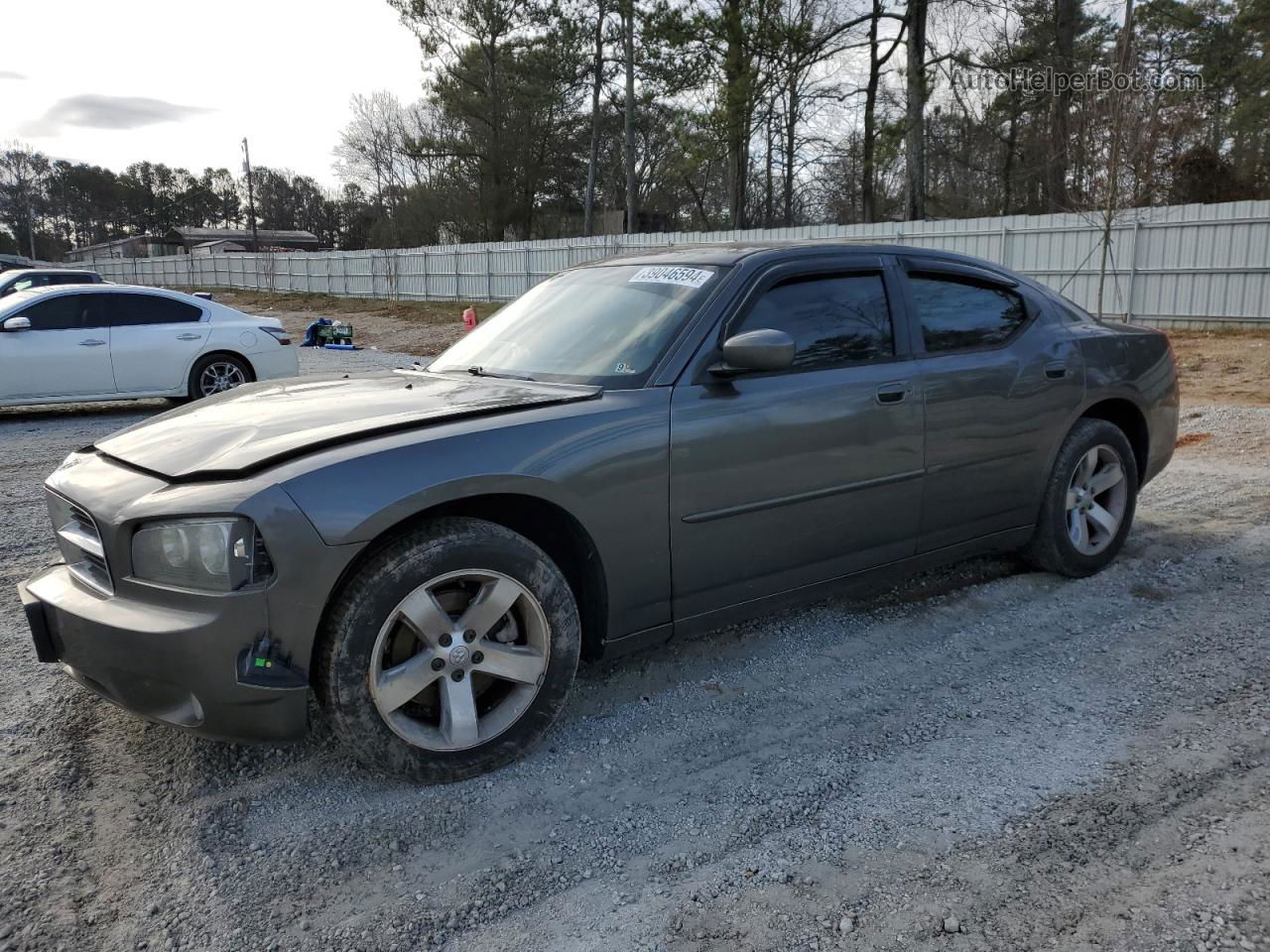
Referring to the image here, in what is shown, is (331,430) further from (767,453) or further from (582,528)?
(767,453)

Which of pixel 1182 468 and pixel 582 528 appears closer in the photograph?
pixel 582 528

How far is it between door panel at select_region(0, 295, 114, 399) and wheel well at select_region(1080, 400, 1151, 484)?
9869 millimetres

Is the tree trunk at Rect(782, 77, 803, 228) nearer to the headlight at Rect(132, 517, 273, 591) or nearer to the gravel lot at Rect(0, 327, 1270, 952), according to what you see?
the gravel lot at Rect(0, 327, 1270, 952)

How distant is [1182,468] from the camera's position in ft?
23.2

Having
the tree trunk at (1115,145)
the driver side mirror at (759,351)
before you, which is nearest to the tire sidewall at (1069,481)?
the driver side mirror at (759,351)

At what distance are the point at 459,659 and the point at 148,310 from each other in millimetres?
9593

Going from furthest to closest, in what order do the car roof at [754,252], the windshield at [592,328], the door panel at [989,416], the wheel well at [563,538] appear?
the door panel at [989,416] → the car roof at [754,252] → the windshield at [592,328] → the wheel well at [563,538]

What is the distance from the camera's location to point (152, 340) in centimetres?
1043

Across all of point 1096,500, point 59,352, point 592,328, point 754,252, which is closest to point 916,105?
point 59,352

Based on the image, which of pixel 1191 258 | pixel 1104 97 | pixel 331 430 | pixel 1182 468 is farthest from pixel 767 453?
pixel 1191 258

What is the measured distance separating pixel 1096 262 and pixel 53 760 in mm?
19106

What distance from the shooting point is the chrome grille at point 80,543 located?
2732mm

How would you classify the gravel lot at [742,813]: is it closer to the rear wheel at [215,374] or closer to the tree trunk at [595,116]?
the rear wheel at [215,374]

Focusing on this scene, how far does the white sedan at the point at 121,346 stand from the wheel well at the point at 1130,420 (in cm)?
936
